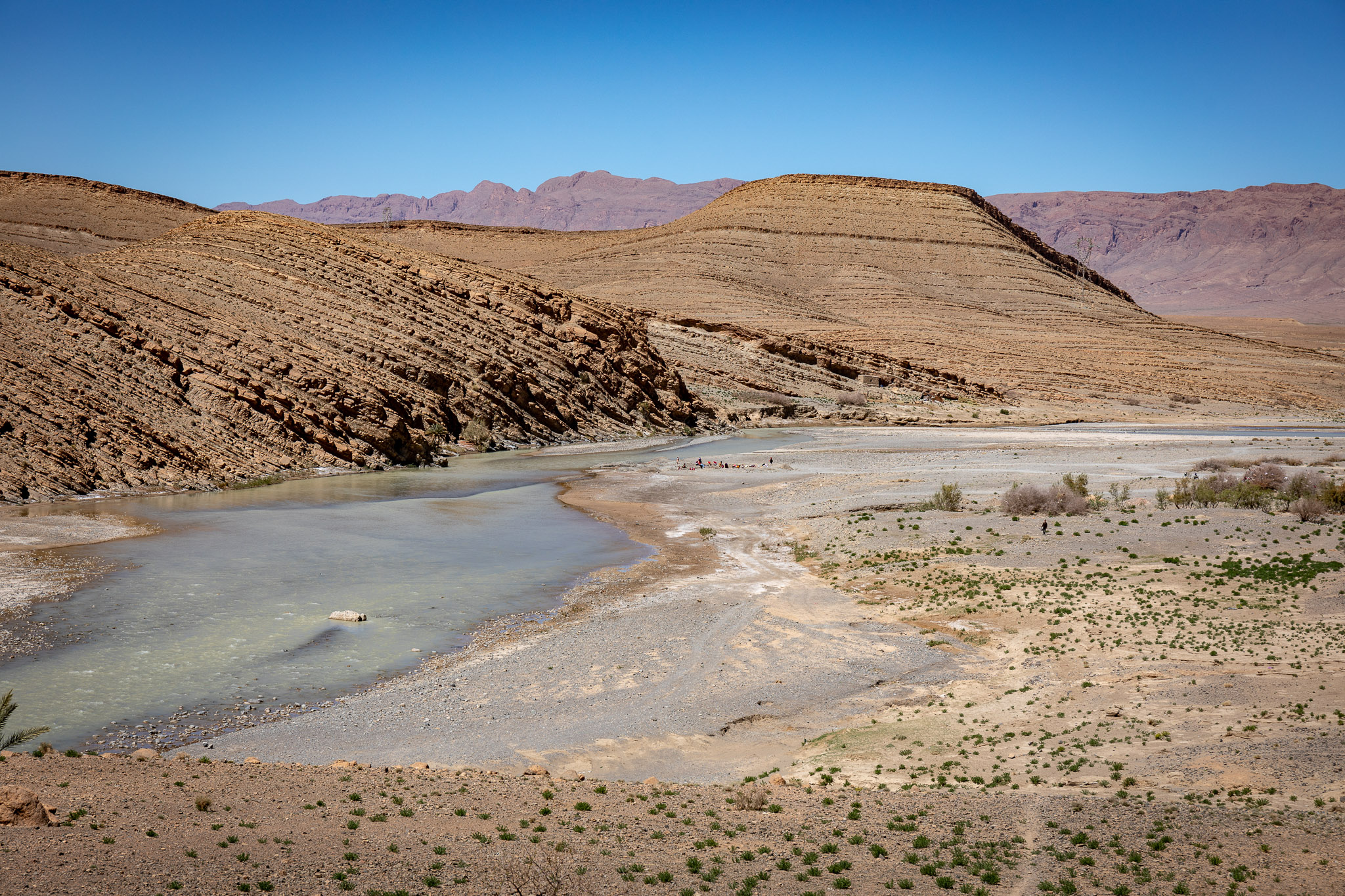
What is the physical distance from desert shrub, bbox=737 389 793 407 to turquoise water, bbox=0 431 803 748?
28.7 metres

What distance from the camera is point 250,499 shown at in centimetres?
2528

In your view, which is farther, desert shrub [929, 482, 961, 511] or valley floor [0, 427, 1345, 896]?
desert shrub [929, 482, 961, 511]

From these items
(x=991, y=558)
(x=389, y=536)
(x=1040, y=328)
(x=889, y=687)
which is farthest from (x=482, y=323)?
(x=1040, y=328)

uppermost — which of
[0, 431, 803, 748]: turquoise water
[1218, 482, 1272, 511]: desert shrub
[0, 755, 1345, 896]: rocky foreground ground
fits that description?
[1218, 482, 1272, 511]: desert shrub

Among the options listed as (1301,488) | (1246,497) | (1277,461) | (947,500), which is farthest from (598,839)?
(1277,461)

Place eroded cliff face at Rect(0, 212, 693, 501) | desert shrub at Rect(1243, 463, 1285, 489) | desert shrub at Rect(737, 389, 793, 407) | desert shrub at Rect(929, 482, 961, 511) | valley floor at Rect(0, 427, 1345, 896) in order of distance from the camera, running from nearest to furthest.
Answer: valley floor at Rect(0, 427, 1345, 896) → desert shrub at Rect(1243, 463, 1285, 489) → desert shrub at Rect(929, 482, 961, 511) → eroded cliff face at Rect(0, 212, 693, 501) → desert shrub at Rect(737, 389, 793, 407)

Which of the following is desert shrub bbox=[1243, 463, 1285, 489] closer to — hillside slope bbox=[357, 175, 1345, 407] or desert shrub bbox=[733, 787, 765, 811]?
desert shrub bbox=[733, 787, 765, 811]

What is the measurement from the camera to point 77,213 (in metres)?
85.5

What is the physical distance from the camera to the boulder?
20.6 feet

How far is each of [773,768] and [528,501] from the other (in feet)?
57.0

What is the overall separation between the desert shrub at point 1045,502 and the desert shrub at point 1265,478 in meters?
4.15

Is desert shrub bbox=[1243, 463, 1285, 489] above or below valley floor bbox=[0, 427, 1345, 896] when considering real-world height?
above

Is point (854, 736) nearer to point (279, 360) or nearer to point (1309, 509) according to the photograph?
point (1309, 509)

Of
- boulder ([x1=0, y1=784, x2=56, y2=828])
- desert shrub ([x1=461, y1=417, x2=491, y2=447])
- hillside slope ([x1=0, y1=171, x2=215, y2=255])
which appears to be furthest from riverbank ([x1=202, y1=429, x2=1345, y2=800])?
hillside slope ([x1=0, y1=171, x2=215, y2=255])
